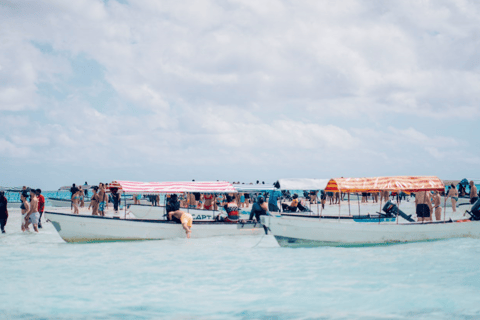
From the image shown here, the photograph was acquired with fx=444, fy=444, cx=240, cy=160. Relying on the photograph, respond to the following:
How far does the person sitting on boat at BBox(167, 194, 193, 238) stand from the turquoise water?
0.90m

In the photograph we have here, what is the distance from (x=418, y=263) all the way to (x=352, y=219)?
28.4 ft

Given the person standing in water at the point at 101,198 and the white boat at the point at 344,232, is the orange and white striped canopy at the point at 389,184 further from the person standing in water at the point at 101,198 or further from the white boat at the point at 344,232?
the person standing in water at the point at 101,198

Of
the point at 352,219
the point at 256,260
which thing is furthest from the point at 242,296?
the point at 352,219

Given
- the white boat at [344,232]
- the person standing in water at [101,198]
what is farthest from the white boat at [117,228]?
the person standing in water at [101,198]

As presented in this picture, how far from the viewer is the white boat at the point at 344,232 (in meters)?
→ 15.7

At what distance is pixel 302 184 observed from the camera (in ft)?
59.6

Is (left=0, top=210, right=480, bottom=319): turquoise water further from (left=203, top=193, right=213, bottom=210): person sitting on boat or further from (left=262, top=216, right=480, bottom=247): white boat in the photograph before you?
(left=203, top=193, right=213, bottom=210): person sitting on boat

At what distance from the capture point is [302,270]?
11.8m

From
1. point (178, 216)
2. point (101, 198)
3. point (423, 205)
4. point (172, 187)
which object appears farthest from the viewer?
point (101, 198)

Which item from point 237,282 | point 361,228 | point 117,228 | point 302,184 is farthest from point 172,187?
point 237,282

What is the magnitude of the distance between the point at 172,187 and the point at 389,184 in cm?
827

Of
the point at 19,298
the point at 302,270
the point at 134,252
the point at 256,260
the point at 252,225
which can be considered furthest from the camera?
the point at 252,225

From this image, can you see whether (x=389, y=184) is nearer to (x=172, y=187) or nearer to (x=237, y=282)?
(x=237, y=282)

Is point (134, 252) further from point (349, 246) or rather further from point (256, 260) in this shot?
point (349, 246)
